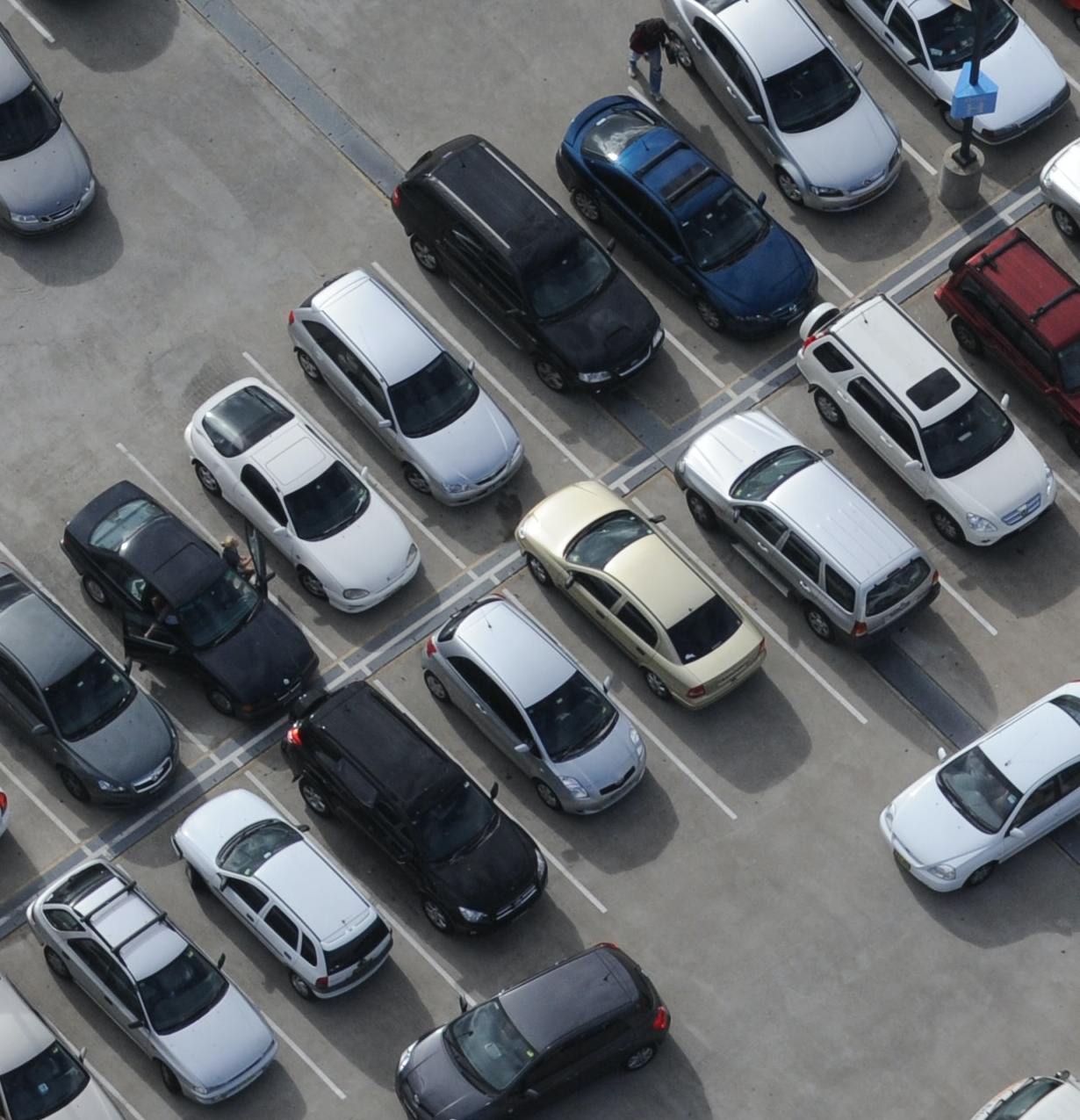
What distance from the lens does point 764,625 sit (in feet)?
125

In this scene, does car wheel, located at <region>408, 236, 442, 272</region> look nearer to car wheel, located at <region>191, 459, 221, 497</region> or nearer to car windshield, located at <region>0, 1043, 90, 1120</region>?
car wheel, located at <region>191, 459, 221, 497</region>

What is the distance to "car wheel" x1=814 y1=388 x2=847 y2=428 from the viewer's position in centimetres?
3938

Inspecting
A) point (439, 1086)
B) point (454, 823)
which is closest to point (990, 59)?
point (454, 823)

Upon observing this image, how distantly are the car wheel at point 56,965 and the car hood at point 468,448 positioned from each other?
8807 mm

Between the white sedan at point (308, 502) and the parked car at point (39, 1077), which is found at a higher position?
the white sedan at point (308, 502)

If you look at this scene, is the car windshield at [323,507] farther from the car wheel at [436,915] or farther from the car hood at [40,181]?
the car hood at [40,181]

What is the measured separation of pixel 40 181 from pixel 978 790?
675 inches

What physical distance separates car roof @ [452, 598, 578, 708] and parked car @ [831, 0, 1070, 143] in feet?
37.9

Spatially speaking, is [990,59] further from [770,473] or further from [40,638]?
[40,638]

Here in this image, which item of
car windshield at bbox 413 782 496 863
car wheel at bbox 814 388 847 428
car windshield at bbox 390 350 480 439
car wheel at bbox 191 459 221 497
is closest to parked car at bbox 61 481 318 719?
car wheel at bbox 191 459 221 497

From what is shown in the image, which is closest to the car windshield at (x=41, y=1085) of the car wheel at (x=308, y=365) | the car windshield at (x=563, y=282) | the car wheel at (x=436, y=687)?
the car wheel at (x=436, y=687)

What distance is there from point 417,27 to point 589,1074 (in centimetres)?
1786

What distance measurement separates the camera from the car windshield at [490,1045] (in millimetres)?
33812

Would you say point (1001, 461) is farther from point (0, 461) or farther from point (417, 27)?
point (0, 461)
